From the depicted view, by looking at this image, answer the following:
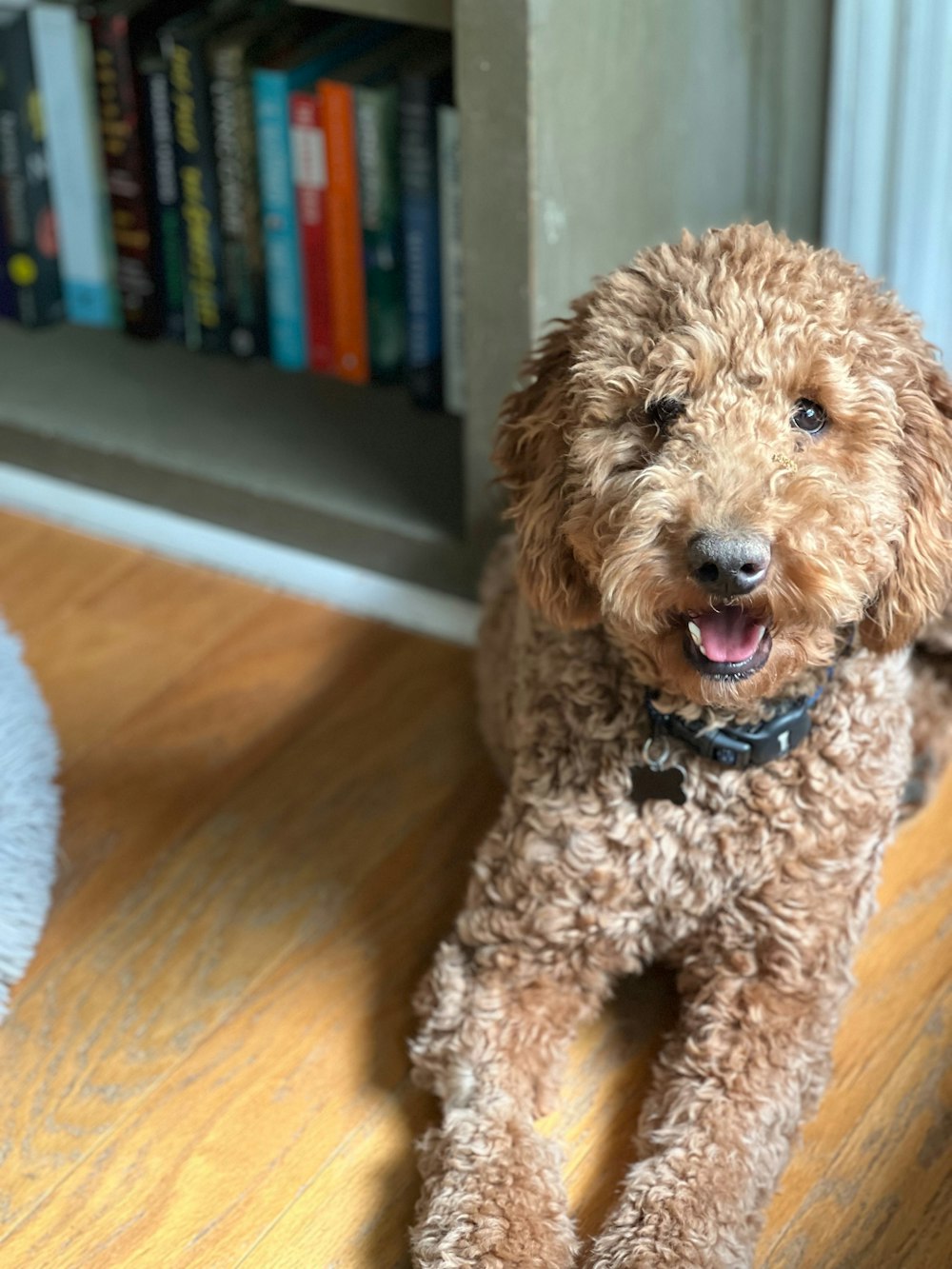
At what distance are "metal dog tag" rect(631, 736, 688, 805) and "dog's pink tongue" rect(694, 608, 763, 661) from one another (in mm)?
143

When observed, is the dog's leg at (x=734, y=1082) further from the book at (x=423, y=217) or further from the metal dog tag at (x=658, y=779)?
the book at (x=423, y=217)

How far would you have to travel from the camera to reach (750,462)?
105cm

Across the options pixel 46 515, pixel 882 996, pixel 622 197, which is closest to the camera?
pixel 882 996

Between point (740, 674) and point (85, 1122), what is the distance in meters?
0.68

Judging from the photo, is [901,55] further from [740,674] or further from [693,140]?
[740,674]

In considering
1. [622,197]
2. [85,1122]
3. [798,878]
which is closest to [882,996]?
[798,878]

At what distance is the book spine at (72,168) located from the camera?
1.97 metres

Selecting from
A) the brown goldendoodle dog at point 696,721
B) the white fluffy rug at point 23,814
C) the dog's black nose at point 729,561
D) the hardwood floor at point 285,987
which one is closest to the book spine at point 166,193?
the hardwood floor at point 285,987

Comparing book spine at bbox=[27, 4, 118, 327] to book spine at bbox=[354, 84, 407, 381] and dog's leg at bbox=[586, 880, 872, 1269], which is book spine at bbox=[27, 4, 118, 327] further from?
dog's leg at bbox=[586, 880, 872, 1269]

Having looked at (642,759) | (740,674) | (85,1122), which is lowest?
(85,1122)

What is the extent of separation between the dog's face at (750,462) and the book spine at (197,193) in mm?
943

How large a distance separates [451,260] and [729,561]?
3.01 ft

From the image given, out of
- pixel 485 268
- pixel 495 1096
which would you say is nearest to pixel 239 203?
pixel 485 268

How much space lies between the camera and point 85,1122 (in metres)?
1.32
